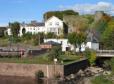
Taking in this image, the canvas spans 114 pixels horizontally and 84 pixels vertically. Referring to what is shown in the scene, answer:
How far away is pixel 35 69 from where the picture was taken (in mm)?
60781

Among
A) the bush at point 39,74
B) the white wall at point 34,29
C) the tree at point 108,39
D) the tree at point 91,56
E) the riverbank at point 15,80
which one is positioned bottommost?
the riverbank at point 15,80

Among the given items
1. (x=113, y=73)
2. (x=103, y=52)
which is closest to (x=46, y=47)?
(x=103, y=52)

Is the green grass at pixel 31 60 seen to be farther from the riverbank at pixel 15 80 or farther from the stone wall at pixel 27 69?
the riverbank at pixel 15 80

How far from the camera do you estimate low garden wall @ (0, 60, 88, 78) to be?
2317 inches

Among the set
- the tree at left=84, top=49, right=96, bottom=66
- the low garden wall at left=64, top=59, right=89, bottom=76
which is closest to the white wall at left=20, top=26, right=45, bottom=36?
the tree at left=84, top=49, right=96, bottom=66

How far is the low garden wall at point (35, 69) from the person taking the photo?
58.9 m

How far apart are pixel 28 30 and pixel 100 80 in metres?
72.6

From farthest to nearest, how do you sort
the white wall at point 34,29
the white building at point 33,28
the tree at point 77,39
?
the white building at point 33,28 < the white wall at point 34,29 < the tree at point 77,39

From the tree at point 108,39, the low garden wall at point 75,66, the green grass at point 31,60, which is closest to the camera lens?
the low garden wall at point 75,66

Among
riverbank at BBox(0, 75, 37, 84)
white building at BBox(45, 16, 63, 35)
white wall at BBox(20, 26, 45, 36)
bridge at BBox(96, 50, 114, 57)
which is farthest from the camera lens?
white wall at BBox(20, 26, 45, 36)

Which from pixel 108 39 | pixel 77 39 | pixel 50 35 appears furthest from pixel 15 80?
pixel 50 35

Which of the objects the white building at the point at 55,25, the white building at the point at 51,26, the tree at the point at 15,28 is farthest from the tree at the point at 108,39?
the tree at the point at 15,28

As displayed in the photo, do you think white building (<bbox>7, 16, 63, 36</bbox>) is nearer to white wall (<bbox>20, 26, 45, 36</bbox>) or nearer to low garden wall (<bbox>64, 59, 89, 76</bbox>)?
white wall (<bbox>20, 26, 45, 36</bbox>)

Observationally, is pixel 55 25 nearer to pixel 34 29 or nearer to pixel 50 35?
pixel 50 35
